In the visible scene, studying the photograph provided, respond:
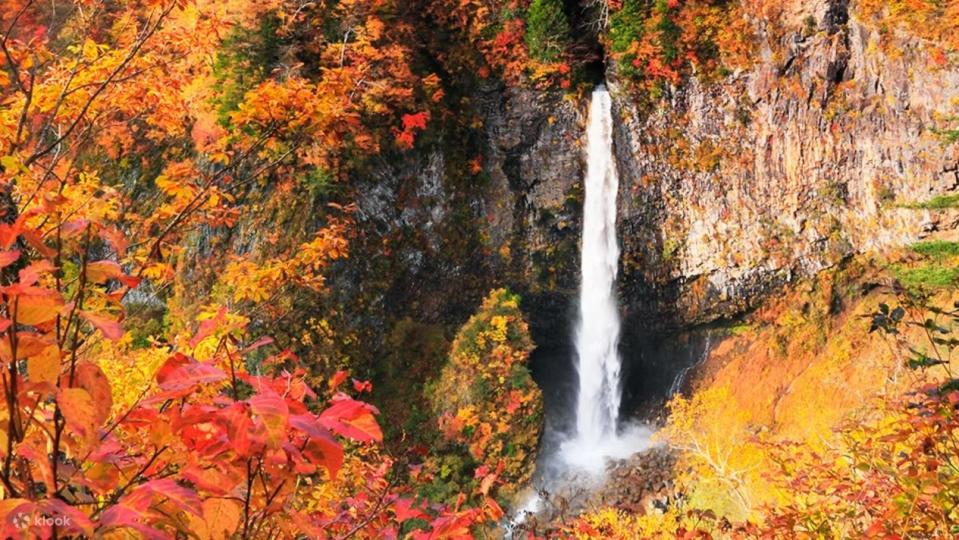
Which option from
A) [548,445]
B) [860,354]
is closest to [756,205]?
[860,354]

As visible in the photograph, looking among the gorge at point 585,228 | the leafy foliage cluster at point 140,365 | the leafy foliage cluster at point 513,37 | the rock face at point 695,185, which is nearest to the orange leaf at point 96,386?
the leafy foliage cluster at point 140,365

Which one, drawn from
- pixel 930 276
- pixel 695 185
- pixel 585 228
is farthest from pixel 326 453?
pixel 695 185

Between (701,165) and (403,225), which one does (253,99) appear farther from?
(701,165)

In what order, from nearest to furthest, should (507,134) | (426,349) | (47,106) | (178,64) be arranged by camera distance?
(47,106) → (178,64) → (426,349) → (507,134)

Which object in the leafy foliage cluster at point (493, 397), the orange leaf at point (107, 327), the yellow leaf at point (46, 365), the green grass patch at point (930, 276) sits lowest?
the leafy foliage cluster at point (493, 397)

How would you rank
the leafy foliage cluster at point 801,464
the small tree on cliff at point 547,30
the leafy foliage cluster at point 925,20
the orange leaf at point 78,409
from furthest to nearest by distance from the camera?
the small tree on cliff at point 547,30, the leafy foliage cluster at point 925,20, the leafy foliage cluster at point 801,464, the orange leaf at point 78,409

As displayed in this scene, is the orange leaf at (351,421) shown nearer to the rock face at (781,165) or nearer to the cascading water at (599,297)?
the rock face at (781,165)
